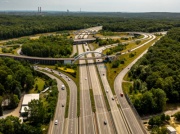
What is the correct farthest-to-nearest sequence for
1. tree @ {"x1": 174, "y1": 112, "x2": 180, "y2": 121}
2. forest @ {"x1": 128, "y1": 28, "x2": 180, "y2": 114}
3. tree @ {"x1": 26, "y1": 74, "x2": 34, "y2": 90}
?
tree @ {"x1": 26, "y1": 74, "x2": 34, "y2": 90}, forest @ {"x1": 128, "y1": 28, "x2": 180, "y2": 114}, tree @ {"x1": 174, "y1": 112, "x2": 180, "y2": 121}

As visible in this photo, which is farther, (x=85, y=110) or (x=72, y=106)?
(x=72, y=106)

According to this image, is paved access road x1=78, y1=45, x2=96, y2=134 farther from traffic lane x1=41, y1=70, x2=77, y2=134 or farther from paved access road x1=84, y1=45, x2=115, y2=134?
traffic lane x1=41, y1=70, x2=77, y2=134

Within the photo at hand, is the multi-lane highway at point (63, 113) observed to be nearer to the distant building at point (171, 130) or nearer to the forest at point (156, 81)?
the forest at point (156, 81)

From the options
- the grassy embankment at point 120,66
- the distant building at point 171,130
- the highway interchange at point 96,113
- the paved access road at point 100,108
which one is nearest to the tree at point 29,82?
the highway interchange at point 96,113

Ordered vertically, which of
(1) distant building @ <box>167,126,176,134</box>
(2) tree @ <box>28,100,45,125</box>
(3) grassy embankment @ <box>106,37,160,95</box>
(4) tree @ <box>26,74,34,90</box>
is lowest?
(1) distant building @ <box>167,126,176,134</box>

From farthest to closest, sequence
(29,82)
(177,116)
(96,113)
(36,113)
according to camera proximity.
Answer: (29,82) < (96,113) < (177,116) < (36,113)

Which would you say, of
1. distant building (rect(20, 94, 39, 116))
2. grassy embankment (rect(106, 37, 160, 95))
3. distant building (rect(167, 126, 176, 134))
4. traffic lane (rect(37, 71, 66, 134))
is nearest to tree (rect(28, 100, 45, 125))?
traffic lane (rect(37, 71, 66, 134))

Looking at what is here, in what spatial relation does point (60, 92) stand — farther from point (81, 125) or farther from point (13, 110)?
point (81, 125)

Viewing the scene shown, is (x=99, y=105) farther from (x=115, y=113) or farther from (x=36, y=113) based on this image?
(x=36, y=113)

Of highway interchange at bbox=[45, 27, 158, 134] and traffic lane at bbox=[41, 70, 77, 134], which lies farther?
traffic lane at bbox=[41, 70, 77, 134]

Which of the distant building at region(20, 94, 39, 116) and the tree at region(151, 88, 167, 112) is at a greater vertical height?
the distant building at region(20, 94, 39, 116)

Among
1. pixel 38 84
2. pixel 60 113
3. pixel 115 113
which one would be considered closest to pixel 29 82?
pixel 38 84
